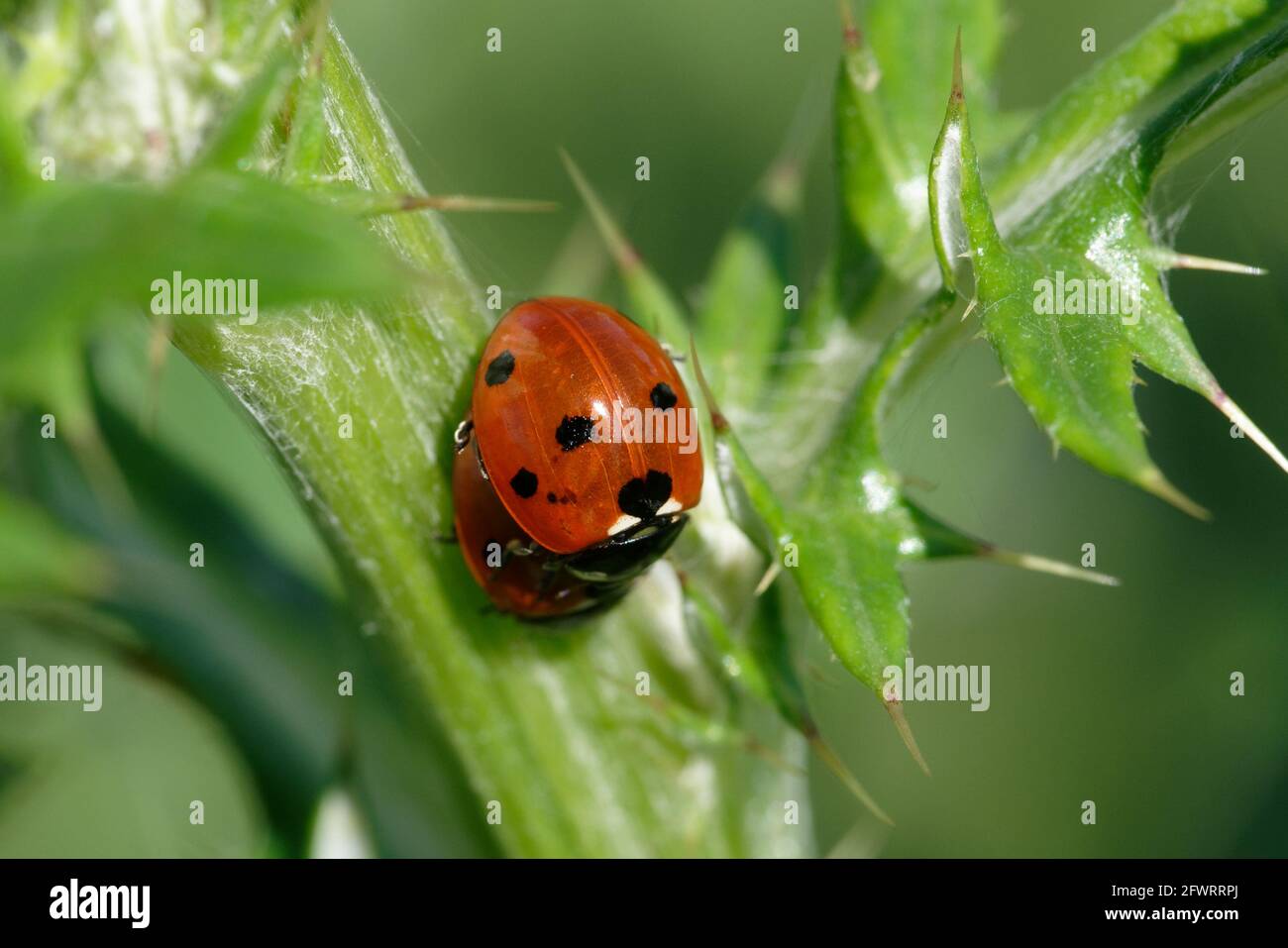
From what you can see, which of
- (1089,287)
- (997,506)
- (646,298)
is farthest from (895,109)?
(997,506)

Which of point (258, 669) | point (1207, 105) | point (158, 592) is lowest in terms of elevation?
point (258, 669)

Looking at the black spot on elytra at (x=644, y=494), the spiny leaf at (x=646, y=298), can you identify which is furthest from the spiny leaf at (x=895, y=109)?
the black spot on elytra at (x=644, y=494)

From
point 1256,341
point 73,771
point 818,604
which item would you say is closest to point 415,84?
point 73,771

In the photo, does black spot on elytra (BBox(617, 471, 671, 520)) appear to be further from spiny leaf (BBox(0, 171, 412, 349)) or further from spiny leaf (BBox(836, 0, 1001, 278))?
spiny leaf (BBox(0, 171, 412, 349))

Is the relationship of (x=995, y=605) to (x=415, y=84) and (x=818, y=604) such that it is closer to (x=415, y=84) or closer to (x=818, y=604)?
(x=818, y=604)

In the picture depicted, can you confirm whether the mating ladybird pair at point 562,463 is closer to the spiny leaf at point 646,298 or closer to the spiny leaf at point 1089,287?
the spiny leaf at point 646,298

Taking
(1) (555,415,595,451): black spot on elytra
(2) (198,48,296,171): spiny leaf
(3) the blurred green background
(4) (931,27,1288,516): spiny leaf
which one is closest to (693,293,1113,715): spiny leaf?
(4) (931,27,1288,516): spiny leaf
